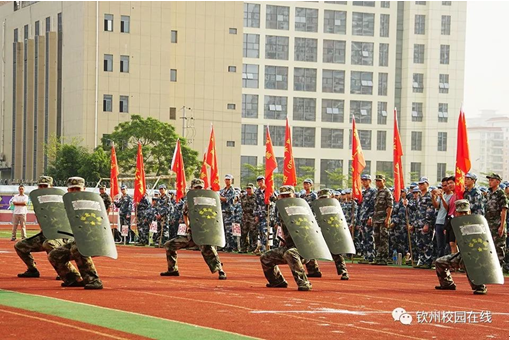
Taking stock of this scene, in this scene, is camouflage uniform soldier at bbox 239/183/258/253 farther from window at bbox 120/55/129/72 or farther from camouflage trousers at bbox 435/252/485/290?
window at bbox 120/55/129/72

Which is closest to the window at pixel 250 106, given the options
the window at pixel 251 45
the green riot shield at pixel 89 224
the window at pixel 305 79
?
the window at pixel 251 45

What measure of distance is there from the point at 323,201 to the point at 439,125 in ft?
282

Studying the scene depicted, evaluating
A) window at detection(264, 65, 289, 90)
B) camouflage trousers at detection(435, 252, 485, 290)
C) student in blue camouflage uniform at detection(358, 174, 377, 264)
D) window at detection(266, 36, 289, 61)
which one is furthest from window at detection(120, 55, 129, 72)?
camouflage trousers at detection(435, 252, 485, 290)

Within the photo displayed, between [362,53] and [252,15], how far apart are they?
10721mm

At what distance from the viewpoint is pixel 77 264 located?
15.5 meters

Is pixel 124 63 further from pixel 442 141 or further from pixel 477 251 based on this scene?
pixel 477 251

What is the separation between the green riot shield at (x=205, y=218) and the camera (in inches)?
696

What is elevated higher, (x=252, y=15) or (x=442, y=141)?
(x=252, y=15)

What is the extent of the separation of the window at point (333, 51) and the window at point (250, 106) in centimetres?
718

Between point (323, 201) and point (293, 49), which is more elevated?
point (293, 49)

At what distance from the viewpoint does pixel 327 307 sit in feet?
44.2

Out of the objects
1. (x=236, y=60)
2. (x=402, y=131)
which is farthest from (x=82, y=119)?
(x=402, y=131)

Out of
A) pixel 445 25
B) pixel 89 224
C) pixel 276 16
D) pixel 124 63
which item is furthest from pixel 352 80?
pixel 89 224

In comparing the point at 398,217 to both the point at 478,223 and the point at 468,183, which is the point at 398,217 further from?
the point at 478,223
